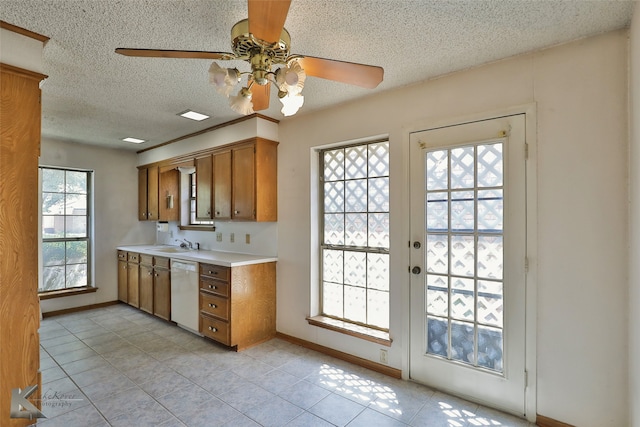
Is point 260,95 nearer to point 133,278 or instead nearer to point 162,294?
point 162,294

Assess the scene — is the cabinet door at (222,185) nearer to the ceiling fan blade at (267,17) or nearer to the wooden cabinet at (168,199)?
the wooden cabinet at (168,199)

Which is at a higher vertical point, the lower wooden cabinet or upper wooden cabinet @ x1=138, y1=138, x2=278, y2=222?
upper wooden cabinet @ x1=138, y1=138, x2=278, y2=222

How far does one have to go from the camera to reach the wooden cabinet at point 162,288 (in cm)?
390

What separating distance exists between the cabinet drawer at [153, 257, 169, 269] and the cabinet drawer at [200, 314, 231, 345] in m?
0.94

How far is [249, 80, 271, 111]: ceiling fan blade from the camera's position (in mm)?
1830

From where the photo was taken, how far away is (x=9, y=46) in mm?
1812

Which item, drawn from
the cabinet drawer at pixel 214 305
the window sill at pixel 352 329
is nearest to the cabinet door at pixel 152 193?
the cabinet drawer at pixel 214 305

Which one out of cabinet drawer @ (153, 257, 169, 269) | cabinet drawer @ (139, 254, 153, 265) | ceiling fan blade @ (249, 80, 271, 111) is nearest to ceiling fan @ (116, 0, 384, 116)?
ceiling fan blade @ (249, 80, 271, 111)

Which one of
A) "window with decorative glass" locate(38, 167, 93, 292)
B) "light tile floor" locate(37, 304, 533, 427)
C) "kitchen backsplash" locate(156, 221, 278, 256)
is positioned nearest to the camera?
"light tile floor" locate(37, 304, 533, 427)

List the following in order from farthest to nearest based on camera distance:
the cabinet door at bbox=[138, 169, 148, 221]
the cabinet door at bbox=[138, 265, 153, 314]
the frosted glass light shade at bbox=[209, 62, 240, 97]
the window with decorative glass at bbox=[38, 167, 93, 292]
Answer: the cabinet door at bbox=[138, 169, 148, 221] → the window with decorative glass at bbox=[38, 167, 93, 292] → the cabinet door at bbox=[138, 265, 153, 314] → the frosted glass light shade at bbox=[209, 62, 240, 97]

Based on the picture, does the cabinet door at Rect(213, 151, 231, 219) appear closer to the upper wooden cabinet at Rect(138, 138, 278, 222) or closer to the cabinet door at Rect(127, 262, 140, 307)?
the upper wooden cabinet at Rect(138, 138, 278, 222)

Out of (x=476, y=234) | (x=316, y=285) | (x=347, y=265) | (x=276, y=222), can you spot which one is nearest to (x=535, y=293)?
(x=476, y=234)

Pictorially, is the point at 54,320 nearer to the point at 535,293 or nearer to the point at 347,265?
the point at 347,265

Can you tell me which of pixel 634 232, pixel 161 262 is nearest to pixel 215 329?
pixel 161 262
